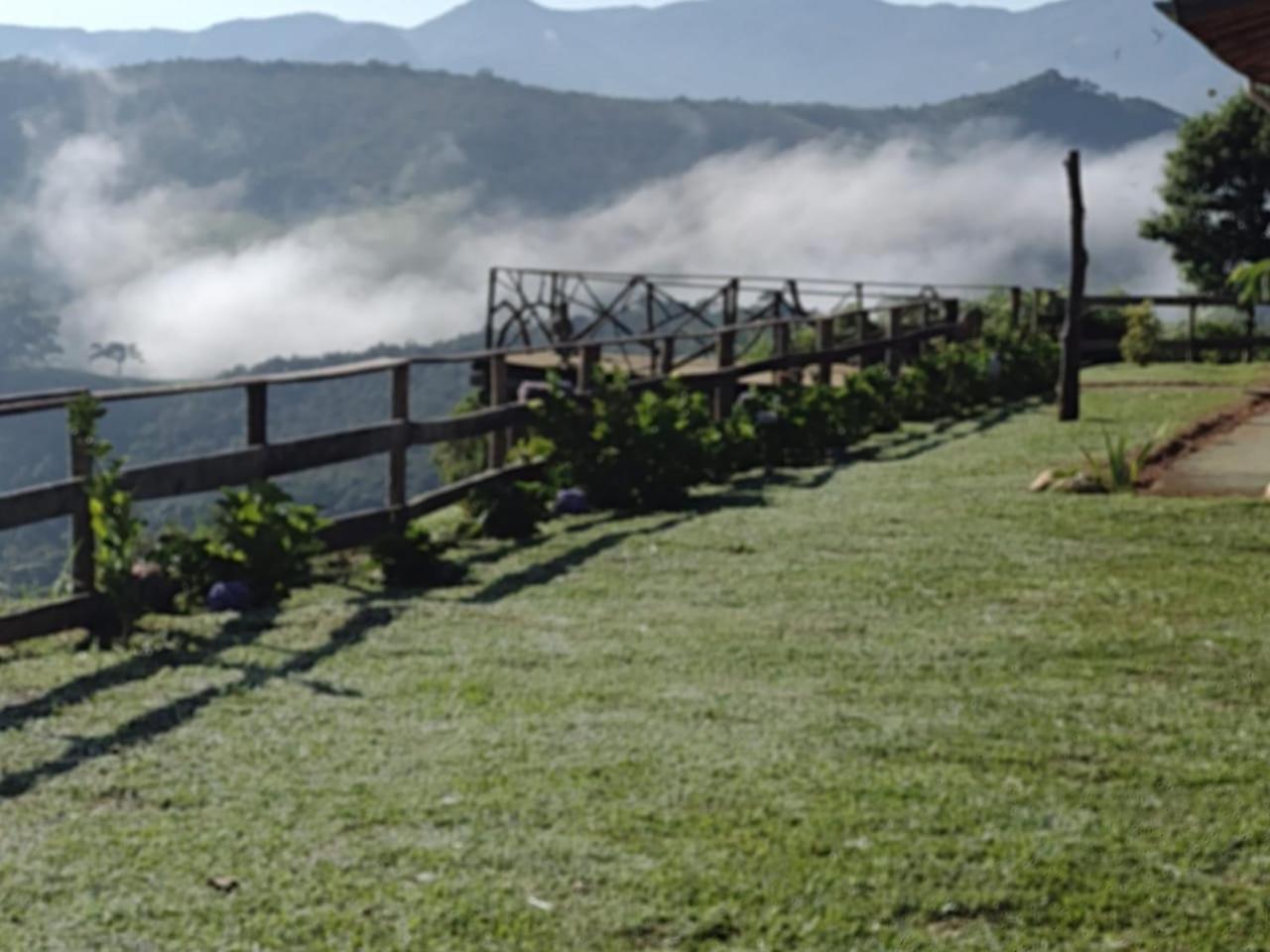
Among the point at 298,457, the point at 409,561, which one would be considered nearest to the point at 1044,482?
the point at 409,561

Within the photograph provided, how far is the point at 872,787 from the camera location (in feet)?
17.9

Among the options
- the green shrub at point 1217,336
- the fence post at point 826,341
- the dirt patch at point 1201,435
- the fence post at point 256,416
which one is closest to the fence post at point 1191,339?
the green shrub at point 1217,336

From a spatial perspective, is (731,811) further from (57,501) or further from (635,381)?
(635,381)

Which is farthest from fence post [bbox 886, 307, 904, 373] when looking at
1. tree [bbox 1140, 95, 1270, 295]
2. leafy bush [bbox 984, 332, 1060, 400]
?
tree [bbox 1140, 95, 1270, 295]

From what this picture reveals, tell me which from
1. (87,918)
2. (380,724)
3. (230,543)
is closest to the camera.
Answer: (87,918)

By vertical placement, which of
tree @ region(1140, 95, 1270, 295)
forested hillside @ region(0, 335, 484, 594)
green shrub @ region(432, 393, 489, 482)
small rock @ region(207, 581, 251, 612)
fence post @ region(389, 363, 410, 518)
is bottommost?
forested hillside @ region(0, 335, 484, 594)

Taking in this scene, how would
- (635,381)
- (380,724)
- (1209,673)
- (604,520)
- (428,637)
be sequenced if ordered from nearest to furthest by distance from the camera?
(380,724)
(1209,673)
(428,637)
(604,520)
(635,381)

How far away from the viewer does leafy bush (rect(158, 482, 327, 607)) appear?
8523 millimetres

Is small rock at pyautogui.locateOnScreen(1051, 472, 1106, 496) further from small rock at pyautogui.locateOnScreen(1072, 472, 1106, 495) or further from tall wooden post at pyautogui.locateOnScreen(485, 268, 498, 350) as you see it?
tall wooden post at pyautogui.locateOnScreen(485, 268, 498, 350)

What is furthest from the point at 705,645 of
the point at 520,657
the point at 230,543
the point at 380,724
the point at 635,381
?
the point at 635,381

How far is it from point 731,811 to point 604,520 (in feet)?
21.2

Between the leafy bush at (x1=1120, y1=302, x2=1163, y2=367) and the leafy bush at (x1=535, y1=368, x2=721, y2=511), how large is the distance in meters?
16.6

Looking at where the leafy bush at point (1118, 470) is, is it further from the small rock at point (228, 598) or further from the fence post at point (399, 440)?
the small rock at point (228, 598)

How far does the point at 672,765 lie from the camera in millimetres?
5680
